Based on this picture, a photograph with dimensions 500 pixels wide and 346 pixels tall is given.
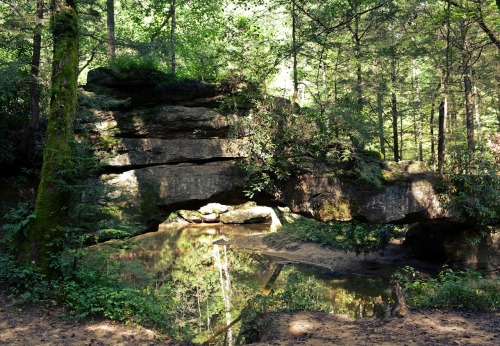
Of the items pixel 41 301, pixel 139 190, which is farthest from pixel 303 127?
pixel 41 301

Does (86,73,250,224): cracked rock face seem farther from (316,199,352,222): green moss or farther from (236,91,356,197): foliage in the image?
(316,199,352,222): green moss

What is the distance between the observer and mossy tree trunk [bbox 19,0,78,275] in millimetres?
7469

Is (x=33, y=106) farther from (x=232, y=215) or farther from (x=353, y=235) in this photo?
(x=232, y=215)

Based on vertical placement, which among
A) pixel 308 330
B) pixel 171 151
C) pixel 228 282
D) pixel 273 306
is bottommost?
pixel 228 282

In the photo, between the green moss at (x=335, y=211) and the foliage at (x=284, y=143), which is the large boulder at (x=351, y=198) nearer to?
the green moss at (x=335, y=211)

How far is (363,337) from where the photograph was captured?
6762 mm

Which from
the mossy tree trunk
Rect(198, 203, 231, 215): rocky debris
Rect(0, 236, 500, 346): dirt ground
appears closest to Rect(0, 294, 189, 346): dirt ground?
Rect(0, 236, 500, 346): dirt ground

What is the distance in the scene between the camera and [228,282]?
44.6 feet

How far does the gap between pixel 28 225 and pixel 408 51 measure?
14.8 meters

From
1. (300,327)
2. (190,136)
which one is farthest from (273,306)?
(190,136)

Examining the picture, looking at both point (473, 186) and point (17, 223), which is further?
point (473, 186)

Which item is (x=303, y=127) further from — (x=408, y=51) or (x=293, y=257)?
(x=293, y=257)

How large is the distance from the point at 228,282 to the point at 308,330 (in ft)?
21.0

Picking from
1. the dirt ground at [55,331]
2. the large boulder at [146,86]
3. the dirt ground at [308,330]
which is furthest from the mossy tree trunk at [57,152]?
the large boulder at [146,86]
